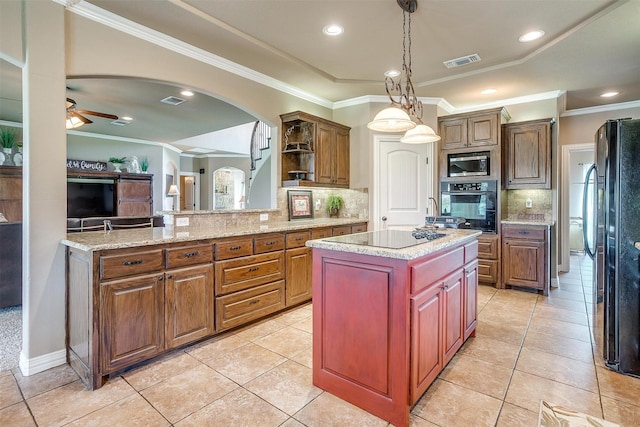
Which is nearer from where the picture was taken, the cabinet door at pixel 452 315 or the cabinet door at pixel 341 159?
the cabinet door at pixel 452 315

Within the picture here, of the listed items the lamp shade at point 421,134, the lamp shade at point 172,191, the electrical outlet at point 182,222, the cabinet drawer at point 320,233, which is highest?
the lamp shade at point 421,134

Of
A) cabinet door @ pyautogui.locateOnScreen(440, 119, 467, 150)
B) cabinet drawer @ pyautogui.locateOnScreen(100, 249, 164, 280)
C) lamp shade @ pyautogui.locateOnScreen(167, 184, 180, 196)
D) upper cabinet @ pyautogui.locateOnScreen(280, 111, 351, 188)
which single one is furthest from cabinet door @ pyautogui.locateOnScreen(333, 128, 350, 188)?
lamp shade @ pyautogui.locateOnScreen(167, 184, 180, 196)

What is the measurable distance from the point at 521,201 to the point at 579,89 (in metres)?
1.66

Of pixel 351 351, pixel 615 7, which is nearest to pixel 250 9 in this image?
pixel 351 351

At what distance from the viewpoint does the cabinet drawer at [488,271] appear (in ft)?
14.9

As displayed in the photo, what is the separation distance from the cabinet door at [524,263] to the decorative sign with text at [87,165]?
803 cm

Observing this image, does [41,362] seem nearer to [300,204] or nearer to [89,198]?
[300,204]

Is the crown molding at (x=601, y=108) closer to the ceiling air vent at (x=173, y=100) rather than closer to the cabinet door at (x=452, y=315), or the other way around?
the cabinet door at (x=452, y=315)

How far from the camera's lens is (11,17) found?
2305 millimetres

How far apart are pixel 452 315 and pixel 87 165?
8.01 metres

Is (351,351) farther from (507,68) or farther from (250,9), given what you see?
(507,68)

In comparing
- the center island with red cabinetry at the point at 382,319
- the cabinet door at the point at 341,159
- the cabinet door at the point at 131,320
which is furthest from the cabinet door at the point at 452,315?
the cabinet door at the point at 341,159

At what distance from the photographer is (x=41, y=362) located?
2352 mm

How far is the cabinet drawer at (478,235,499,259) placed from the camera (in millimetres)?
4516
